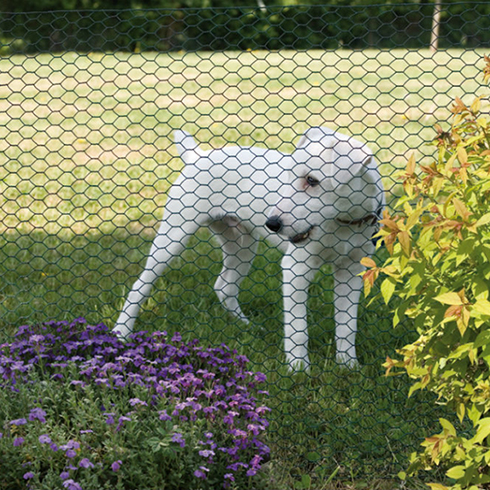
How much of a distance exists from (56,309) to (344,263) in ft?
5.33

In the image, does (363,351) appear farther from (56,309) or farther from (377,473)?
(56,309)

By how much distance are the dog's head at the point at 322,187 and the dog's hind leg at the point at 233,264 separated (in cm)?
89

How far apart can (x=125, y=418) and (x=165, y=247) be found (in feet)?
4.28

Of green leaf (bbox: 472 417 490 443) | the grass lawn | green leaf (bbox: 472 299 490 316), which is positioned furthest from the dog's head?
green leaf (bbox: 472 417 490 443)

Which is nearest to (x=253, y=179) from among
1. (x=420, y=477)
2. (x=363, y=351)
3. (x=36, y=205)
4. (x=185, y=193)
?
(x=185, y=193)

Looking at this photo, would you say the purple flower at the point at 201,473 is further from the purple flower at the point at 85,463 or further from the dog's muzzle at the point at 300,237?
the dog's muzzle at the point at 300,237

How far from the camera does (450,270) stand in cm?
216

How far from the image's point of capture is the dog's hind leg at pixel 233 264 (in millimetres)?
3862

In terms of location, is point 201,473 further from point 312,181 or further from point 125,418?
point 312,181

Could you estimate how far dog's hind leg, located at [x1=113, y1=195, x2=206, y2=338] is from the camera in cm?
345

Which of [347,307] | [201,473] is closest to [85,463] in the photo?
[201,473]

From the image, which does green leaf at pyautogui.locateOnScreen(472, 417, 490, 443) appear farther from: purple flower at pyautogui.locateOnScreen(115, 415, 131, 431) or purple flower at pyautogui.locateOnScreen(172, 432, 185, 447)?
purple flower at pyautogui.locateOnScreen(115, 415, 131, 431)

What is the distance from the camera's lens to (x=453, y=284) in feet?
6.86

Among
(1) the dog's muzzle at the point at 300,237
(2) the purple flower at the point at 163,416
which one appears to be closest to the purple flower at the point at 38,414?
(2) the purple flower at the point at 163,416
